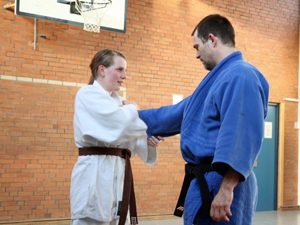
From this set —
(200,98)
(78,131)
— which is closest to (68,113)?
(78,131)

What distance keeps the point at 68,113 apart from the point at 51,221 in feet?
5.84

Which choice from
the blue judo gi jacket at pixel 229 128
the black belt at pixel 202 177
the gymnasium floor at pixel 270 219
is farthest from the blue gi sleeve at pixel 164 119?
the gymnasium floor at pixel 270 219

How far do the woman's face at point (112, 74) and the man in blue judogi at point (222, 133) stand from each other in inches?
28.4

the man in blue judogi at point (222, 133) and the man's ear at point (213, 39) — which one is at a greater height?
the man's ear at point (213, 39)

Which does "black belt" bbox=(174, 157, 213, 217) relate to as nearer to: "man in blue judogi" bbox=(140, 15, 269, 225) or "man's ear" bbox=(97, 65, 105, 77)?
"man in blue judogi" bbox=(140, 15, 269, 225)

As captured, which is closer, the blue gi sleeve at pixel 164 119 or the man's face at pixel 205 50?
the man's face at pixel 205 50

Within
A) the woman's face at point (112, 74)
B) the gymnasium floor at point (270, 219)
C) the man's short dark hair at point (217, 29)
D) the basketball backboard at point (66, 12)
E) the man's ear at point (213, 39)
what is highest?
the basketball backboard at point (66, 12)

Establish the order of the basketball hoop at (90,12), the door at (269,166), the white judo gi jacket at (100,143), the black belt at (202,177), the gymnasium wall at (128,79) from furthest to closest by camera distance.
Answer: the door at (269,166)
the basketball hoop at (90,12)
the gymnasium wall at (128,79)
the white judo gi jacket at (100,143)
the black belt at (202,177)

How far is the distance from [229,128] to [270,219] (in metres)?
7.77

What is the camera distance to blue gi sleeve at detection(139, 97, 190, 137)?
312cm

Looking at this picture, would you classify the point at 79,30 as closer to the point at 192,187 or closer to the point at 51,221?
the point at 51,221

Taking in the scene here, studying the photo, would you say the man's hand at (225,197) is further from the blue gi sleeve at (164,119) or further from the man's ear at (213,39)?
the blue gi sleeve at (164,119)

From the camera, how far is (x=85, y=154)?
3080 mm

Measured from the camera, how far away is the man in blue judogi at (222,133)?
2254 mm
